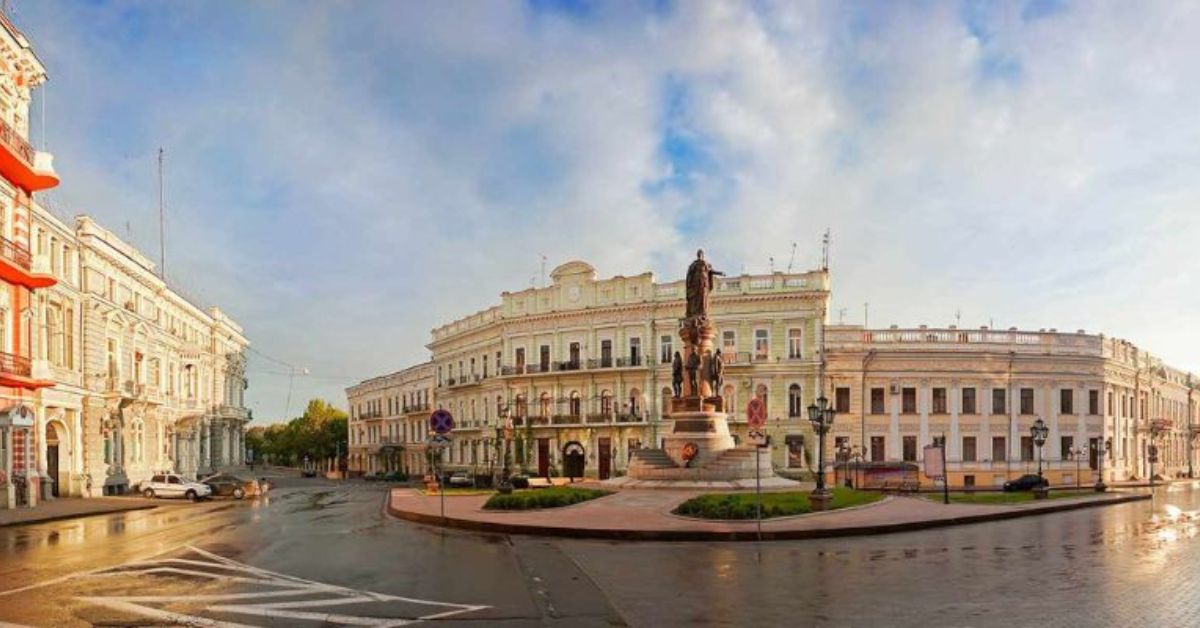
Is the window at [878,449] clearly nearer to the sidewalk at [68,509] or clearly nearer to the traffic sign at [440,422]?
the sidewalk at [68,509]

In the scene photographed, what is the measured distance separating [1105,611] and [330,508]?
28662 millimetres

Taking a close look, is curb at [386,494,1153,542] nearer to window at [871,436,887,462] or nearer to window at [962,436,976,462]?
window at [871,436,887,462]

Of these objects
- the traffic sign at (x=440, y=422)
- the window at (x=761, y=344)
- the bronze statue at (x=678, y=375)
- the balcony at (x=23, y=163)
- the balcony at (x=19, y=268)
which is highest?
the balcony at (x=23, y=163)

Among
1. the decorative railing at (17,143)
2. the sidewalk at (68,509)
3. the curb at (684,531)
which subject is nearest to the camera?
the curb at (684,531)

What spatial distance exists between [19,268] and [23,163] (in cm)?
381

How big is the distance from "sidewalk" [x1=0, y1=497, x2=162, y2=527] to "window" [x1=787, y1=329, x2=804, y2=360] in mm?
38010

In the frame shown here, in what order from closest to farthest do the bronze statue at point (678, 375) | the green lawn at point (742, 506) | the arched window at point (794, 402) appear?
the green lawn at point (742, 506), the bronze statue at point (678, 375), the arched window at point (794, 402)

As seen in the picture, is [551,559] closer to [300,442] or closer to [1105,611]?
[1105,611]

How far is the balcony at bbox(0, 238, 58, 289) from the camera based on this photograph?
32.2m

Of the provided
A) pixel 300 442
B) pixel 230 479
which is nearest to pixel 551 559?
pixel 230 479

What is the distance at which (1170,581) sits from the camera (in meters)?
14.5

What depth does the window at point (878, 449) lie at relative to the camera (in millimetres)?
59406

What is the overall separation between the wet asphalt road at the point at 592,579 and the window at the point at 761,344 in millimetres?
36838

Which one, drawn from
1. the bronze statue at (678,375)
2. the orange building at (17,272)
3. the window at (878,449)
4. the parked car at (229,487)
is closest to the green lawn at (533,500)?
the bronze statue at (678,375)
